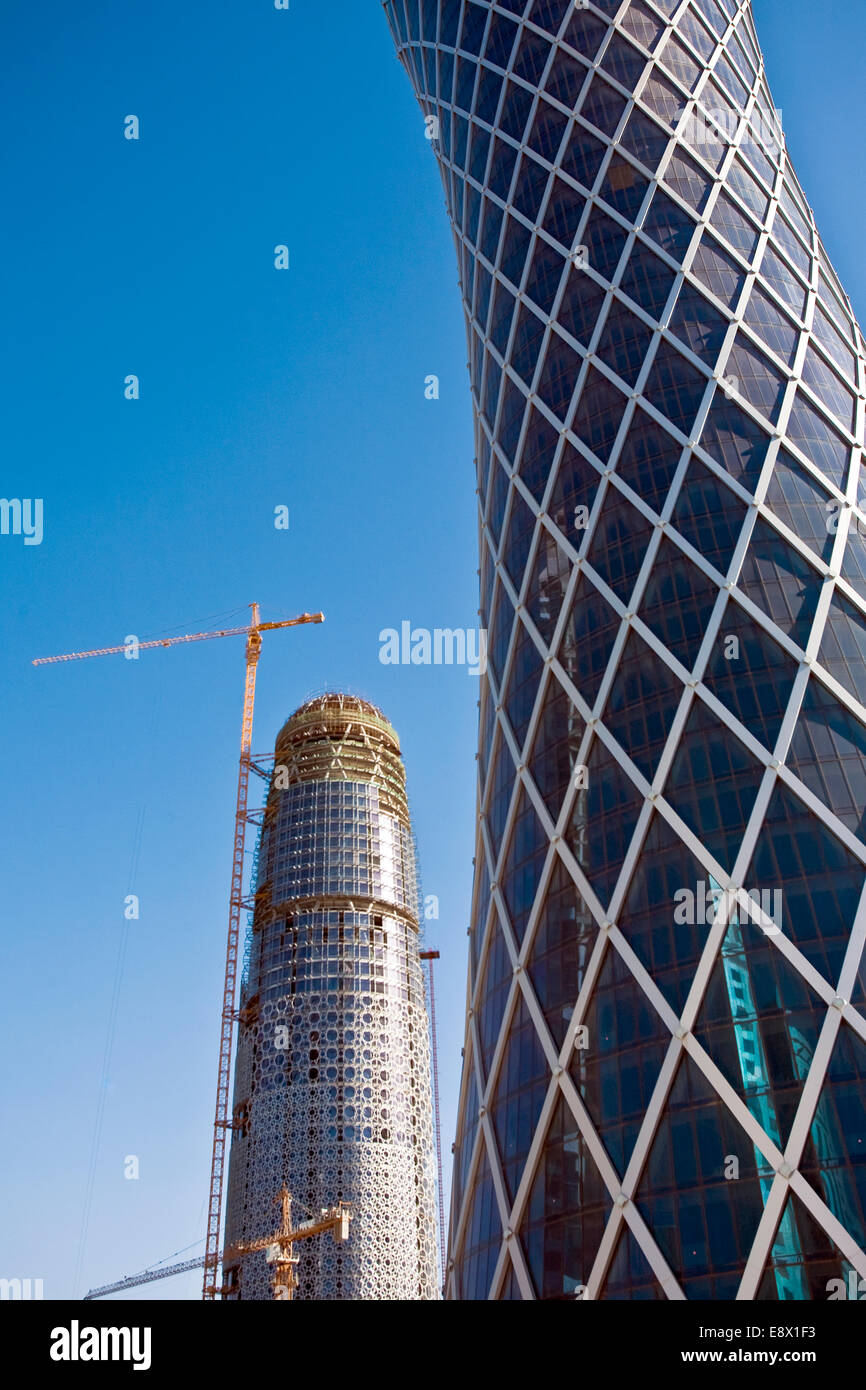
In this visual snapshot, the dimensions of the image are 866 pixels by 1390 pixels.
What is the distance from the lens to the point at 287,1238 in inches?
4405

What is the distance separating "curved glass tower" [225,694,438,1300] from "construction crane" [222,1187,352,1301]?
3.02ft

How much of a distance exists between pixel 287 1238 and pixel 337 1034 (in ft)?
68.4

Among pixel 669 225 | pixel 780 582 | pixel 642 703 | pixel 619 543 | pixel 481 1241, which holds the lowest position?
pixel 481 1241

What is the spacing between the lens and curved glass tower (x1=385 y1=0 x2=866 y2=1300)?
37.7 m

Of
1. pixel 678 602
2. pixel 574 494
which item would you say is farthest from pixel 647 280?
pixel 678 602

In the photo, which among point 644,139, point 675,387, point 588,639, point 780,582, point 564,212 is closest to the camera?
point 780,582

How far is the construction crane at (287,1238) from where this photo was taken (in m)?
112

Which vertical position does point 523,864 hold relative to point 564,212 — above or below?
below

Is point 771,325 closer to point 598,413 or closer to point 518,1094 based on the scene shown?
point 598,413

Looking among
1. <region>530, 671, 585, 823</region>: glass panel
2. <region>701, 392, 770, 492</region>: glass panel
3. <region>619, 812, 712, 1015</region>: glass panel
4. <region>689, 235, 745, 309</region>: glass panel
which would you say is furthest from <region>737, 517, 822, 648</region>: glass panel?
<region>689, 235, 745, 309</region>: glass panel

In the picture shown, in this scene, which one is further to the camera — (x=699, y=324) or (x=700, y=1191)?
(x=699, y=324)

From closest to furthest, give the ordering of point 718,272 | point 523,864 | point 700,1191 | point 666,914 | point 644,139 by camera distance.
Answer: point 700,1191
point 666,914
point 523,864
point 718,272
point 644,139
